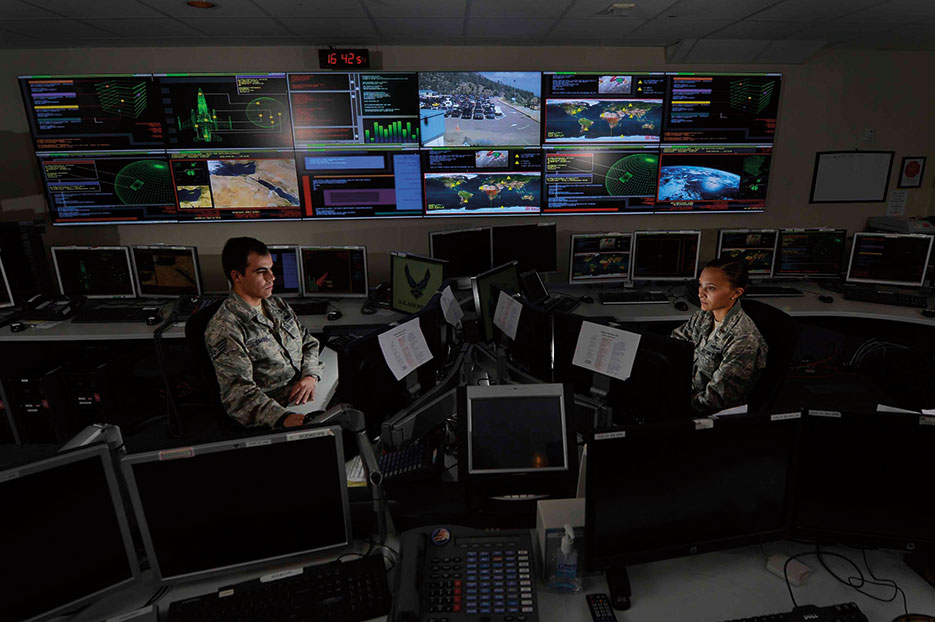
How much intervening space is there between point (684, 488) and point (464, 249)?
271 cm

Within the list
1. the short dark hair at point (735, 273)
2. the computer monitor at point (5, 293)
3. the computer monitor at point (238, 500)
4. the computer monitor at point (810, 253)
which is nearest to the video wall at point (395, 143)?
the computer monitor at point (810, 253)

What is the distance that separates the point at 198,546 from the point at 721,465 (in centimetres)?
129

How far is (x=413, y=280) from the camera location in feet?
11.3

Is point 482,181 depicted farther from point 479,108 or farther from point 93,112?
point 93,112

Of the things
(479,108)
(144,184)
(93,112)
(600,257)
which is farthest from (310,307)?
(600,257)

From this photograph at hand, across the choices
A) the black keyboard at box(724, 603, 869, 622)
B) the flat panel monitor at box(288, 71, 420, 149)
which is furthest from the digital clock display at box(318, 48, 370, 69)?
the black keyboard at box(724, 603, 869, 622)

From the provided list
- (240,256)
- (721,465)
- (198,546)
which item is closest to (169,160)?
(240,256)

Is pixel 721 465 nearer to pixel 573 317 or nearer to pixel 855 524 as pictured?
pixel 855 524

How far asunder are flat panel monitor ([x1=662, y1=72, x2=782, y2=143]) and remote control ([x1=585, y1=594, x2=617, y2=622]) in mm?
3510

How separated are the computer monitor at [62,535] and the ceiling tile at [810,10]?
342cm

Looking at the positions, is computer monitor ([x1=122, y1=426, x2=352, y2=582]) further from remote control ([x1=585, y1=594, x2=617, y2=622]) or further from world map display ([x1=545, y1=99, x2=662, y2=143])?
world map display ([x1=545, y1=99, x2=662, y2=143])

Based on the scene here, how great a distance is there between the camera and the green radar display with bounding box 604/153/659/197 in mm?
3965

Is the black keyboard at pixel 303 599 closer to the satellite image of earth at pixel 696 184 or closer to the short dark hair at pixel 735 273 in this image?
the short dark hair at pixel 735 273

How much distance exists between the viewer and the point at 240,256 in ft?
7.72
